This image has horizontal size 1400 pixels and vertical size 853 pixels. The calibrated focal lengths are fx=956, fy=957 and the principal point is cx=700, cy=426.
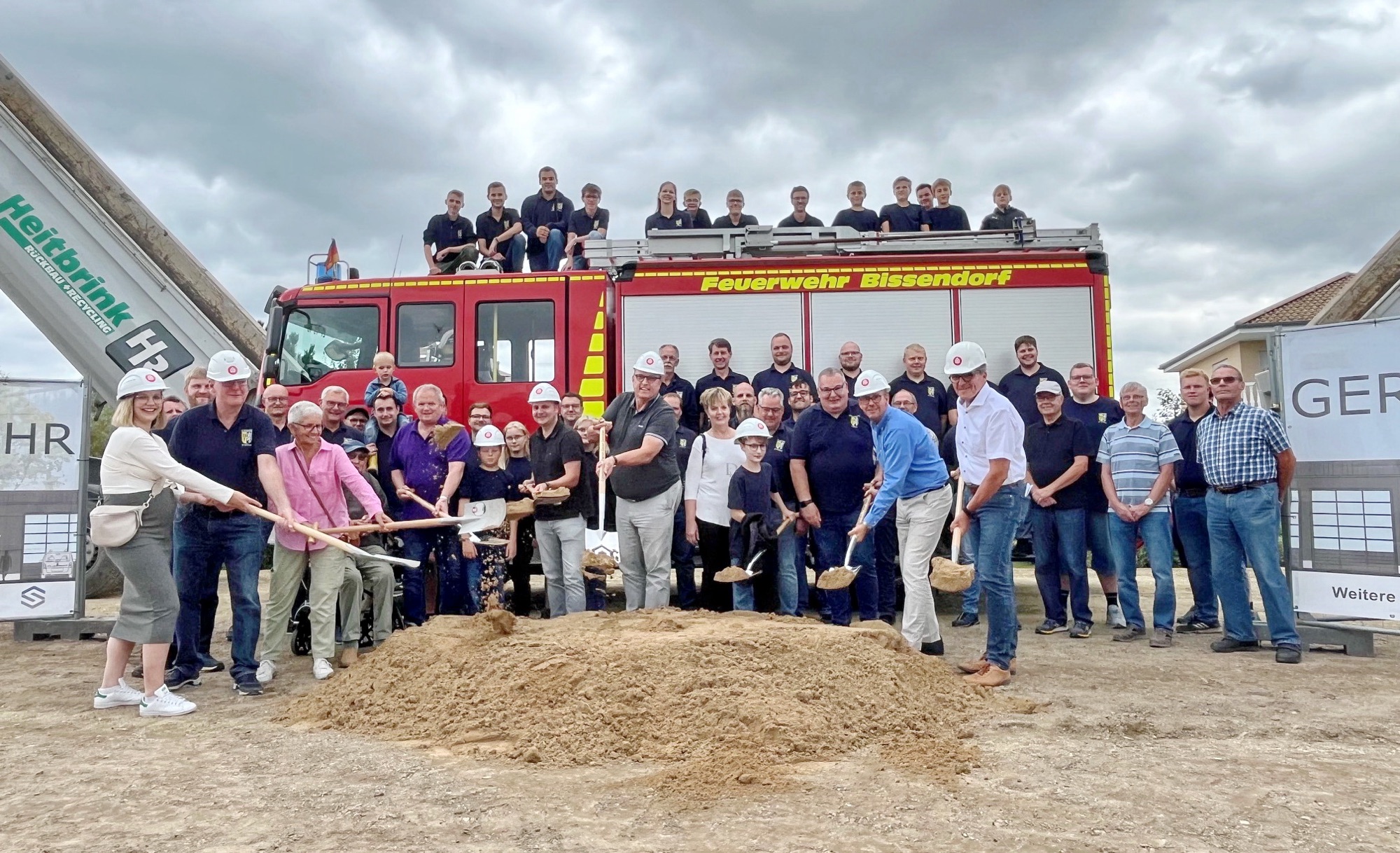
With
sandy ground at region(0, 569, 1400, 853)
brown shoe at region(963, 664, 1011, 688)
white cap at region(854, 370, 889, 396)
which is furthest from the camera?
white cap at region(854, 370, 889, 396)

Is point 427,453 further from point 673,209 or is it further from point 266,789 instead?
point 673,209

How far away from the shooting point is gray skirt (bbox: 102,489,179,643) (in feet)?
16.6

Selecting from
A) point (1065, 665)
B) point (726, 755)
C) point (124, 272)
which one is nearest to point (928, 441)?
point (1065, 665)

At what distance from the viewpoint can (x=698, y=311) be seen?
9.37 m

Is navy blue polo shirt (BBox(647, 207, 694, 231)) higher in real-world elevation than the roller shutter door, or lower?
higher

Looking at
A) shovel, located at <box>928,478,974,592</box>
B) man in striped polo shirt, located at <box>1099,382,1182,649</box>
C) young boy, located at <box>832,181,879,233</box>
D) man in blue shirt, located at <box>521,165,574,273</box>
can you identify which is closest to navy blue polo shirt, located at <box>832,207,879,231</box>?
young boy, located at <box>832,181,879,233</box>

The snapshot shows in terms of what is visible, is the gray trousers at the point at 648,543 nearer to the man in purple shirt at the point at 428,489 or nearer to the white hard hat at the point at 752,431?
the white hard hat at the point at 752,431

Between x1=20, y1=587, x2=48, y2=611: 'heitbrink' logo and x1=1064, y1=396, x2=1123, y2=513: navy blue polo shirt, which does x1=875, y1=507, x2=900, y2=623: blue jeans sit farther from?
x1=20, y1=587, x2=48, y2=611: 'heitbrink' logo

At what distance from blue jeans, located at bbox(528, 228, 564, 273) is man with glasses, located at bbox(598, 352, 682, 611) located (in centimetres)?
370

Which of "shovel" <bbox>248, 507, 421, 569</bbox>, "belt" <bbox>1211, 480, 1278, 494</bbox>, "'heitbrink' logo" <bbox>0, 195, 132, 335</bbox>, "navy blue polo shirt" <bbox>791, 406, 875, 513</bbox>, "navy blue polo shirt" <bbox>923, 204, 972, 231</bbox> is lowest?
"shovel" <bbox>248, 507, 421, 569</bbox>

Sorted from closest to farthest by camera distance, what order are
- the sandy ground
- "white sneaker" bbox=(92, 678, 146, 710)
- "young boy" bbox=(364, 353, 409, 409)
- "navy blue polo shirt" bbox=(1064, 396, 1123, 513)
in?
the sandy ground → "white sneaker" bbox=(92, 678, 146, 710) → "navy blue polo shirt" bbox=(1064, 396, 1123, 513) → "young boy" bbox=(364, 353, 409, 409)

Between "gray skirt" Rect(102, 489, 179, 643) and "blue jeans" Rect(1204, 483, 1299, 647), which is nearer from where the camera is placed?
"gray skirt" Rect(102, 489, 179, 643)

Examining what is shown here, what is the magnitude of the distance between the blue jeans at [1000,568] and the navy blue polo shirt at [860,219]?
5.26 m

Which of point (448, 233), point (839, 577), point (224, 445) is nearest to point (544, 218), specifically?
point (448, 233)
